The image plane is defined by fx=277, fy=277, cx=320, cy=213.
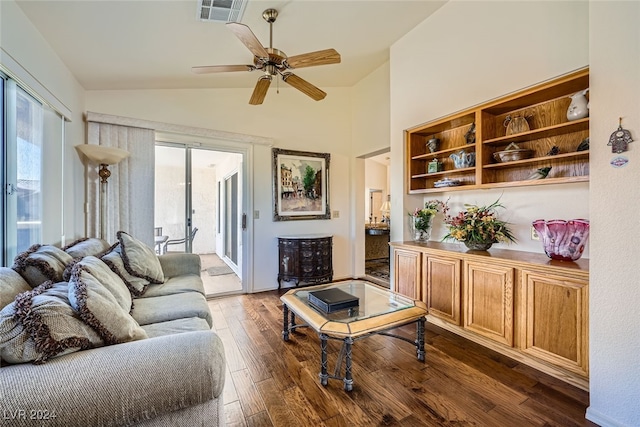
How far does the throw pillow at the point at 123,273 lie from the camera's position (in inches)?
85.1

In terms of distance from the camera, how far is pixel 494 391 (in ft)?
5.91

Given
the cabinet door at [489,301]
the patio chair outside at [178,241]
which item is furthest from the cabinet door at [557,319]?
the patio chair outside at [178,241]

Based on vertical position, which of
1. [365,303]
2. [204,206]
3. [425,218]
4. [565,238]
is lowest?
[365,303]

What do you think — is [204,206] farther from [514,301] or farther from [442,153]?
[514,301]

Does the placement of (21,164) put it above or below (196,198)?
above

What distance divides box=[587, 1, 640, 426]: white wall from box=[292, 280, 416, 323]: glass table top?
41.8 inches

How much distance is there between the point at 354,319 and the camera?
6.21ft

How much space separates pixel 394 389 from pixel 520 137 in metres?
2.30

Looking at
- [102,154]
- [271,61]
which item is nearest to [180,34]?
[271,61]

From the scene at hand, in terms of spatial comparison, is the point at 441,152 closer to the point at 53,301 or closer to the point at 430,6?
the point at 430,6

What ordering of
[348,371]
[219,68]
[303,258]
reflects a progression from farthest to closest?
[303,258] < [219,68] < [348,371]

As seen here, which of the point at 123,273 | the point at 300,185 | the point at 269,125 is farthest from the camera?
the point at 300,185

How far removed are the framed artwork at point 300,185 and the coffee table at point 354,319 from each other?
2017 mm

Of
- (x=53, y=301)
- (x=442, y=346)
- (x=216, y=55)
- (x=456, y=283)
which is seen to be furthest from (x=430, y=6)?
(x=53, y=301)
